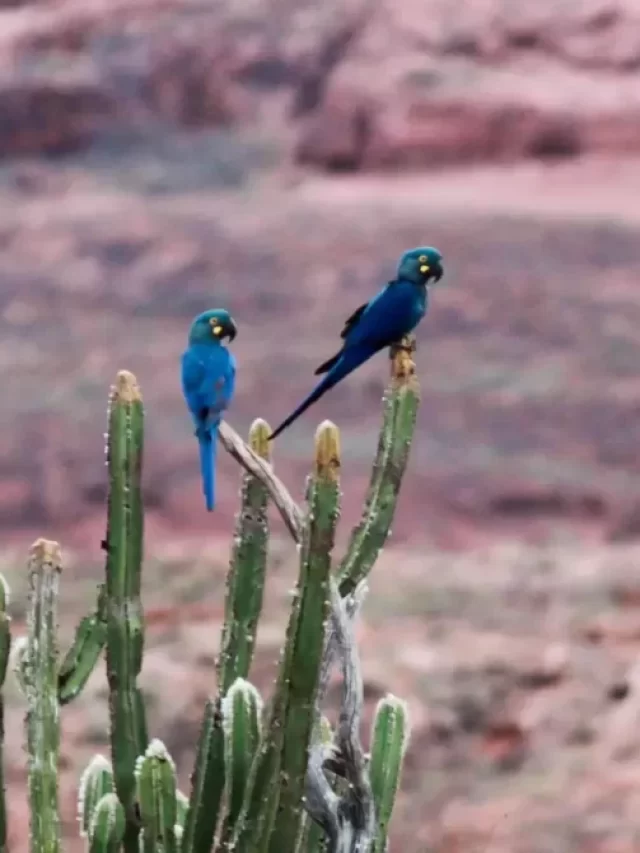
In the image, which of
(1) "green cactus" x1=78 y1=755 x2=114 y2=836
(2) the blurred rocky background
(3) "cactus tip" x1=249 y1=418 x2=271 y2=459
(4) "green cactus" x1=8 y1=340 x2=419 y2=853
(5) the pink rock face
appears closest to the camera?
(4) "green cactus" x1=8 y1=340 x2=419 y2=853

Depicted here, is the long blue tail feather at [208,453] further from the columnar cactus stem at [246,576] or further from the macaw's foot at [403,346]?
the macaw's foot at [403,346]

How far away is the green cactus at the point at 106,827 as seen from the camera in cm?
89

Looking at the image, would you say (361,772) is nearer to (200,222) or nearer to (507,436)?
(507,436)

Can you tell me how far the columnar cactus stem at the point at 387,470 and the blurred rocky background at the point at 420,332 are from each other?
0.90 metres

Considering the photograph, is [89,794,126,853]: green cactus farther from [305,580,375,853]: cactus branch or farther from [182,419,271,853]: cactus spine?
[305,580,375,853]: cactus branch

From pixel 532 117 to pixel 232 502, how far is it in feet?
3.07

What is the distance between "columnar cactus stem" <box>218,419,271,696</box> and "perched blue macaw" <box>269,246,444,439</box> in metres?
0.05

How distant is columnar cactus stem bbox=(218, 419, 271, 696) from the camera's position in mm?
911

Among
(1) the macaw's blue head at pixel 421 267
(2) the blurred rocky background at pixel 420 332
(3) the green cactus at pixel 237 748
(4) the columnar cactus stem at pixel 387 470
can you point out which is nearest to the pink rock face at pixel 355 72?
(2) the blurred rocky background at pixel 420 332

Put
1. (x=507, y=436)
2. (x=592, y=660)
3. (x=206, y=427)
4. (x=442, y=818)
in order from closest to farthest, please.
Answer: (x=206, y=427) → (x=442, y=818) → (x=592, y=660) → (x=507, y=436)

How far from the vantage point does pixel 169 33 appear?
206 centimetres

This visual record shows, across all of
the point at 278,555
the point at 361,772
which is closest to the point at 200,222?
the point at 278,555

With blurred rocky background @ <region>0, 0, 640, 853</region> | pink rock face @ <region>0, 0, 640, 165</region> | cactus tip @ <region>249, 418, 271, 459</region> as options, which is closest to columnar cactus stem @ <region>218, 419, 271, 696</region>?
cactus tip @ <region>249, 418, 271, 459</region>

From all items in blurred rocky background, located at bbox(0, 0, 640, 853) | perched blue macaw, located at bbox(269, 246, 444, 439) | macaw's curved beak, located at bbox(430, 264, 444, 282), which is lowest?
perched blue macaw, located at bbox(269, 246, 444, 439)
